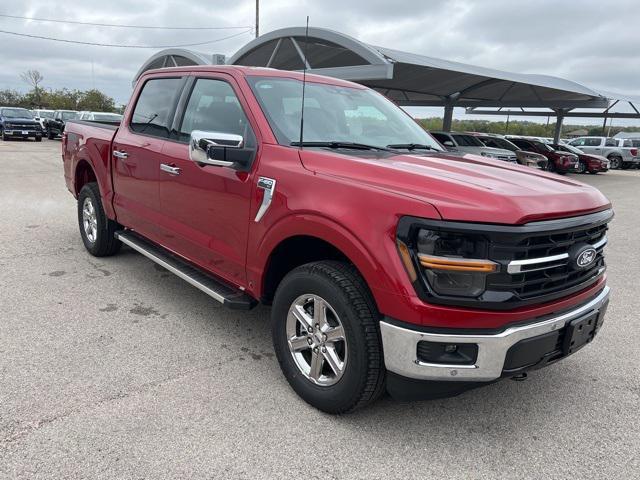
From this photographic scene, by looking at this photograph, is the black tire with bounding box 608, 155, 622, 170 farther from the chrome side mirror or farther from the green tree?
the green tree

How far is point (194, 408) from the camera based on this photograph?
2.89 metres

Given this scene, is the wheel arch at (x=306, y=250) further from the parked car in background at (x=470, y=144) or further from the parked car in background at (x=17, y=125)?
the parked car in background at (x=17, y=125)

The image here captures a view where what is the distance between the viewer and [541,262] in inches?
93.8

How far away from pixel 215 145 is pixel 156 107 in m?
1.86

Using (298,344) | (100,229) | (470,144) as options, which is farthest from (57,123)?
(298,344)

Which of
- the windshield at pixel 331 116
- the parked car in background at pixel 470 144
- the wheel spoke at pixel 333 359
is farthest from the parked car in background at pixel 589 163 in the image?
the wheel spoke at pixel 333 359

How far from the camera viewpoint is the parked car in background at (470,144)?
48.2ft

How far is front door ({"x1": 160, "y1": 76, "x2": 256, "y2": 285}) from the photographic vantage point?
10.9 feet

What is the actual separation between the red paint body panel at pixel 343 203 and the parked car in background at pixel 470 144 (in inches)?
456

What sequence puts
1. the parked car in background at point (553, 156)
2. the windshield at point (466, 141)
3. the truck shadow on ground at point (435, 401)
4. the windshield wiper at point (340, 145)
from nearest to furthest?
the truck shadow on ground at point (435, 401)
the windshield wiper at point (340, 145)
the windshield at point (466, 141)
the parked car in background at point (553, 156)

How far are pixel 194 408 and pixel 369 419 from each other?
0.99 m

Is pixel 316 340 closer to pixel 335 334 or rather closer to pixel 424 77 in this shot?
pixel 335 334

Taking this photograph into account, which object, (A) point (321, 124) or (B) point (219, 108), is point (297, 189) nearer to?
(A) point (321, 124)

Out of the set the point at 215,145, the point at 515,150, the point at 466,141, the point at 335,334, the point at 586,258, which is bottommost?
the point at 335,334
